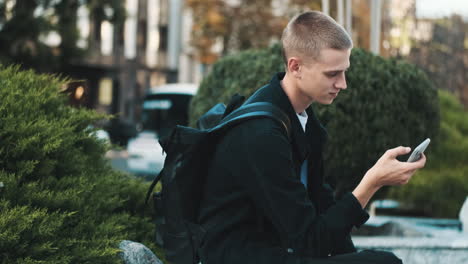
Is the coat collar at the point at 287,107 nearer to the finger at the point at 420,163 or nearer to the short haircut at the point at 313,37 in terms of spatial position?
the short haircut at the point at 313,37

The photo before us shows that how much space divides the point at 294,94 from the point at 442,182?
6.64 meters

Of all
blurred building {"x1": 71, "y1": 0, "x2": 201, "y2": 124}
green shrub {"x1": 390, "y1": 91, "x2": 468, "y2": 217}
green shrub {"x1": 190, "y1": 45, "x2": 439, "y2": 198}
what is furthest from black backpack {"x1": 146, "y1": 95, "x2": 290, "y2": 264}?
blurred building {"x1": 71, "y1": 0, "x2": 201, "y2": 124}

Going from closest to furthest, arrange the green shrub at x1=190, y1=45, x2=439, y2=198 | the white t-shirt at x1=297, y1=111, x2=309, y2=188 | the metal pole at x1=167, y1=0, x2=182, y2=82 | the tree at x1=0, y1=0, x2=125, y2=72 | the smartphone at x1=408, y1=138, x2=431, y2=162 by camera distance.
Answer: the smartphone at x1=408, y1=138, x2=431, y2=162 < the white t-shirt at x1=297, y1=111, x2=309, y2=188 < the green shrub at x1=190, y1=45, x2=439, y2=198 < the tree at x1=0, y1=0, x2=125, y2=72 < the metal pole at x1=167, y1=0, x2=182, y2=82

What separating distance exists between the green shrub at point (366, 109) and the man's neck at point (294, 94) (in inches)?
129

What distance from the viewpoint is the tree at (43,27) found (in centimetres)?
2225

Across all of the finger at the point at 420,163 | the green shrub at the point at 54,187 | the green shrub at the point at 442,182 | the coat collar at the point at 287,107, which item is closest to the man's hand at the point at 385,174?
the finger at the point at 420,163

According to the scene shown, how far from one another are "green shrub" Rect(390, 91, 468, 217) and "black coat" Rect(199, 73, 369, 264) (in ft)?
21.0

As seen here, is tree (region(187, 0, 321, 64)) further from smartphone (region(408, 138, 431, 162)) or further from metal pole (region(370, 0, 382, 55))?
smartphone (region(408, 138, 431, 162))

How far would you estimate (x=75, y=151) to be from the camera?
163 inches

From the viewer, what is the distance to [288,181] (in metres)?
2.77

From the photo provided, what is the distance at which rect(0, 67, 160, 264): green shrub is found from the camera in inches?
138

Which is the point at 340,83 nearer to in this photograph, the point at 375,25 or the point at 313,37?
the point at 313,37

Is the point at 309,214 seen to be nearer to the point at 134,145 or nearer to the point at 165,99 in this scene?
the point at 134,145

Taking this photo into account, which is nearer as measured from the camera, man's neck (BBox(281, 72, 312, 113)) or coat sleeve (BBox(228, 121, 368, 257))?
coat sleeve (BBox(228, 121, 368, 257))
